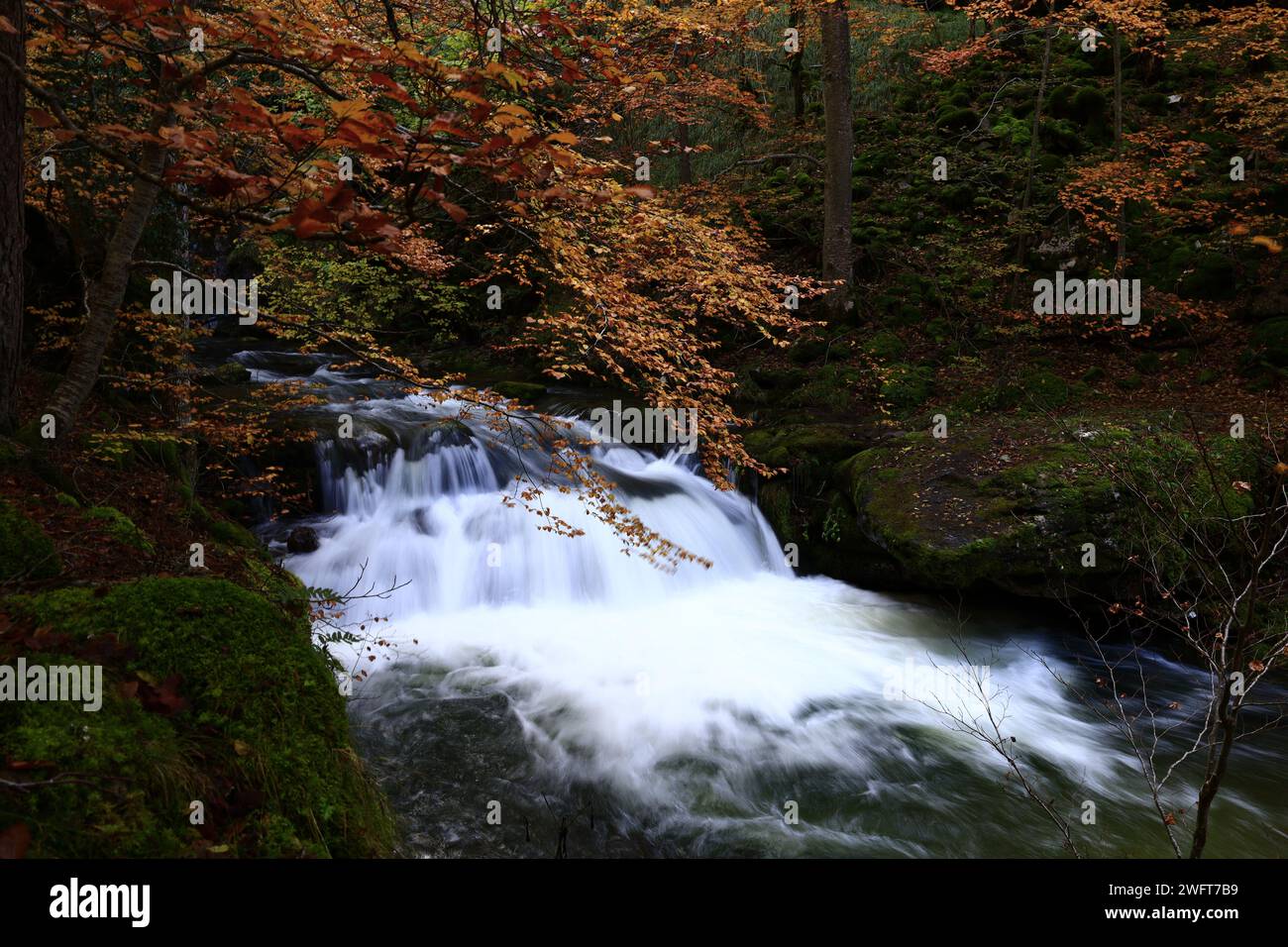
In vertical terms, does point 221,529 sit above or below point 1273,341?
below

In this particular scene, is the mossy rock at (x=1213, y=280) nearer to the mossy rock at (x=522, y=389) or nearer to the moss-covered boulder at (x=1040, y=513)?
the moss-covered boulder at (x=1040, y=513)

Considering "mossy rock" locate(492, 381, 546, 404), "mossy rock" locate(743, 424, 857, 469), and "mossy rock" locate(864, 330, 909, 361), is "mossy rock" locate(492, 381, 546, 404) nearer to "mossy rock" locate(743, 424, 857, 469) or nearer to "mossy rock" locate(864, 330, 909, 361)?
"mossy rock" locate(743, 424, 857, 469)

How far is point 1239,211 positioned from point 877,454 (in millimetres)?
8382

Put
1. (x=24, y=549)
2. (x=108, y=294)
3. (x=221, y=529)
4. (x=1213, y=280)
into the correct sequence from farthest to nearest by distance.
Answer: (x=1213, y=280), (x=221, y=529), (x=108, y=294), (x=24, y=549)

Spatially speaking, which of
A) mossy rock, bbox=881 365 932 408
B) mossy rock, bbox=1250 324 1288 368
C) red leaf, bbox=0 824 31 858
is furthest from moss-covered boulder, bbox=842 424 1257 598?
red leaf, bbox=0 824 31 858

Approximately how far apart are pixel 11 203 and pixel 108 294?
0.65 m

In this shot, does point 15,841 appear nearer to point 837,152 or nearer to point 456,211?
point 456,211

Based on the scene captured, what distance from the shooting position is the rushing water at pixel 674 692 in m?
5.22

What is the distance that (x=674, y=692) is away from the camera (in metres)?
7.00

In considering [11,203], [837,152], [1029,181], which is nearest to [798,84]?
[837,152]

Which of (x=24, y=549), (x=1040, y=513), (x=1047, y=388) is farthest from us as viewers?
(x=1047, y=388)

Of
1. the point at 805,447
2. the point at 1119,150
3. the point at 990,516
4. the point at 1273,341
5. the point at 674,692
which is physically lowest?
the point at 674,692

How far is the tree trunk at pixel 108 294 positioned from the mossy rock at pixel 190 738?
2.54m
